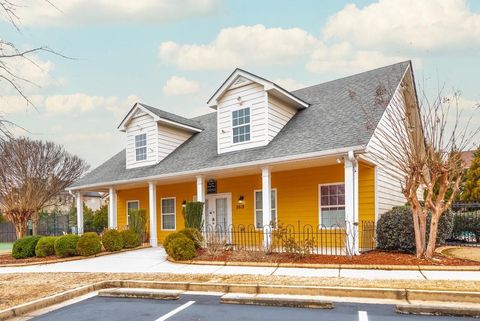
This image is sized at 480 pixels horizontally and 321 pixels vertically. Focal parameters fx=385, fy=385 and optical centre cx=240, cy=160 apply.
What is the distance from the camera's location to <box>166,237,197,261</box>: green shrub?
36.1ft

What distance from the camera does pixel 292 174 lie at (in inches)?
543

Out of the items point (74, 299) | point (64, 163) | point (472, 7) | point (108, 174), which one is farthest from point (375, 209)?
point (64, 163)

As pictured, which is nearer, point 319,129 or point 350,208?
point 350,208

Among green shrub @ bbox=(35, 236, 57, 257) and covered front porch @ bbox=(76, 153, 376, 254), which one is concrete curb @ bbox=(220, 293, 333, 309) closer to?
covered front porch @ bbox=(76, 153, 376, 254)

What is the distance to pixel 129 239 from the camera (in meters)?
14.9

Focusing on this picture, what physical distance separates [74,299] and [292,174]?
8.52 m

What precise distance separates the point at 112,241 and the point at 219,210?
4.38m

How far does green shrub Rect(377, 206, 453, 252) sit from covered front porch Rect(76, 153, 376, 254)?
0.60 m

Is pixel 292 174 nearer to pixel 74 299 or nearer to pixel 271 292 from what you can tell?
pixel 271 292

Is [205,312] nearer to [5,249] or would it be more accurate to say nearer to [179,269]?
[179,269]

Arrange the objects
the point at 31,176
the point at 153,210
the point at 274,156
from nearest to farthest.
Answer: the point at 274,156 → the point at 153,210 → the point at 31,176

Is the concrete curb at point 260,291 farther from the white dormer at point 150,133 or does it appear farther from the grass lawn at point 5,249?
the grass lawn at point 5,249

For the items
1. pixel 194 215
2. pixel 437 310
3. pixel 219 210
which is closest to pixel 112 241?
pixel 194 215

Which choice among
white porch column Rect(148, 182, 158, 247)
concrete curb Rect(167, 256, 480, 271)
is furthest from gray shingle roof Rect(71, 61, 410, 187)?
concrete curb Rect(167, 256, 480, 271)
